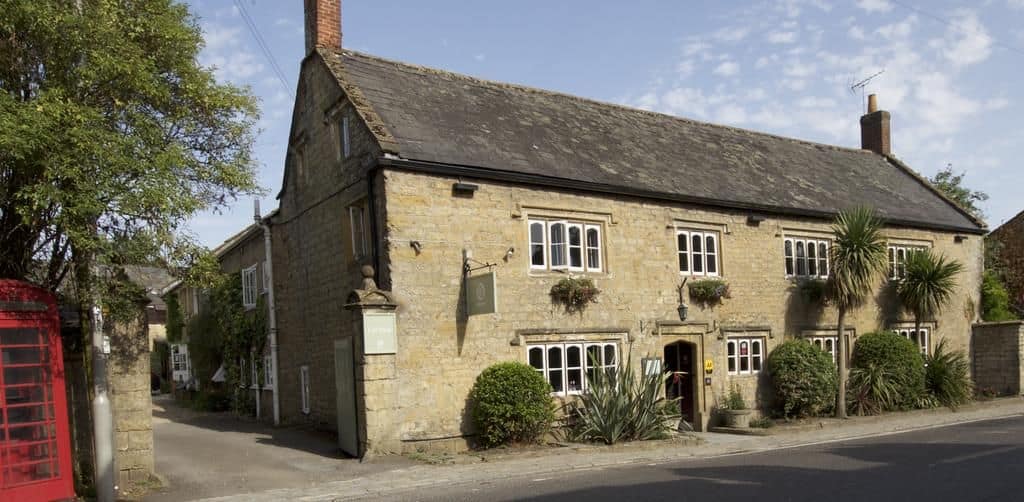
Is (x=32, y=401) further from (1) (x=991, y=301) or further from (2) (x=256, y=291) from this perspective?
(1) (x=991, y=301)

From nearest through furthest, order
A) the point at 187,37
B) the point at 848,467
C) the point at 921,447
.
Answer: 1. the point at 187,37
2. the point at 848,467
3. the point at 921,447

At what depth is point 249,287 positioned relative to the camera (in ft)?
75.6

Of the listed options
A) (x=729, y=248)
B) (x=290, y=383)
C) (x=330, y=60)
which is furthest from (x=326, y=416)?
(x=729, y=248)

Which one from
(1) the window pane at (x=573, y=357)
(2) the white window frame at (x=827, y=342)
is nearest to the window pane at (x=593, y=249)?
(1) the window pane at (x=573, y=357)

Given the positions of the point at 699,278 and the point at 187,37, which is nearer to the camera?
the point at 187,37

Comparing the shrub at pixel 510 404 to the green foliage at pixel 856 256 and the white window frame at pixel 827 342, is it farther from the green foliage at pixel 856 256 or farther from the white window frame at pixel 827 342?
the white window frame at pixel 827 342

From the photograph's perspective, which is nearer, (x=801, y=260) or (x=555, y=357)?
(x=555, y=357)

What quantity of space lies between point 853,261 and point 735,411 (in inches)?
198

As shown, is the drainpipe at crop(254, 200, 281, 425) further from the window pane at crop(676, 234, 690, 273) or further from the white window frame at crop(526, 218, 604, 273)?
the window pane at crop(676, 234, 690, 273)

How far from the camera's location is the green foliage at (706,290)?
18641mm

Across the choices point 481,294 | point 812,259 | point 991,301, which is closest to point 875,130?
point 991,301

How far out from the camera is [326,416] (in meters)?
17.2

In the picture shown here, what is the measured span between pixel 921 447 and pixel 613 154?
9257 millimetres

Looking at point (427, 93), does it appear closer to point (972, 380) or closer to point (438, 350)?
point (438, 350)
